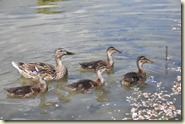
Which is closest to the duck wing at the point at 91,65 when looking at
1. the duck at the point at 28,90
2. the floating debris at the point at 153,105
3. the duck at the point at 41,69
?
the duck at the point at 41,69

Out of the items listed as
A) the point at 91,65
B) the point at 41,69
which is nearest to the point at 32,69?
the point at 41,69

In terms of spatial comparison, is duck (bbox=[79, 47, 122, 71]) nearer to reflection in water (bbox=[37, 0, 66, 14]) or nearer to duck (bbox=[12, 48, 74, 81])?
duck (bbox=[12, 48, 74, 81])

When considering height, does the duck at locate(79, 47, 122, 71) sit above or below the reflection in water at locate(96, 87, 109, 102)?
above

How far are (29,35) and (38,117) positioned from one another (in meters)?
3.17

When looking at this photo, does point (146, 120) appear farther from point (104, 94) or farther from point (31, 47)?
point (31, 47)

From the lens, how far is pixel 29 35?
7.90 metres

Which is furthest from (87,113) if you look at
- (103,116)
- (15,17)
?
(15,17)

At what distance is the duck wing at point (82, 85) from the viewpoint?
596 cm

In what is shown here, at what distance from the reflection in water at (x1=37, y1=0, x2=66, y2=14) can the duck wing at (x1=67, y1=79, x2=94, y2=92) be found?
2.79m

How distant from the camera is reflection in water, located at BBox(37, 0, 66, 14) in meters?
8.51

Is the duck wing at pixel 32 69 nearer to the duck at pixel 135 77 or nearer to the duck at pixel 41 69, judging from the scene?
the duck at pixel 41 69

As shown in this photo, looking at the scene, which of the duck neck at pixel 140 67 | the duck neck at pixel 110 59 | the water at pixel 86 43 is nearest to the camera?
the water at pixel 86 43

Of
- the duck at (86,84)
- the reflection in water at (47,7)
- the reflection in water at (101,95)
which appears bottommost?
the reflection in water at (101,95)

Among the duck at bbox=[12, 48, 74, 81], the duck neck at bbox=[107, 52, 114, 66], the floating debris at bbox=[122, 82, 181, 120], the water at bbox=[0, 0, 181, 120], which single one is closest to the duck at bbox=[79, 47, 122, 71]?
the duck neck at bbox=[107, 52, 114, 66]
